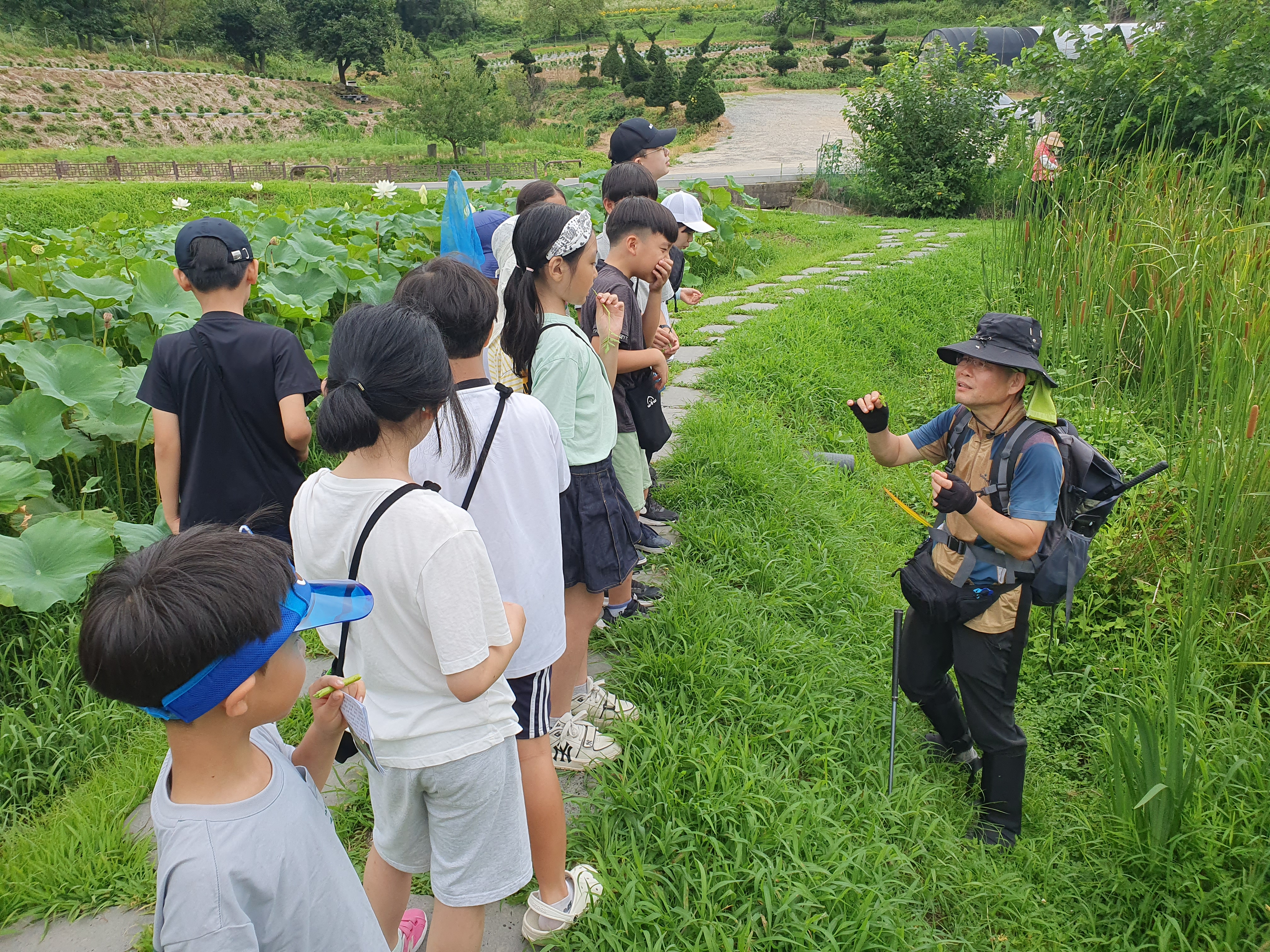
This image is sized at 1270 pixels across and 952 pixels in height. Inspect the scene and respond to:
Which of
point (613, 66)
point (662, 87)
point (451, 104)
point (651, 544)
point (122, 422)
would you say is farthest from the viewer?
point (613, 66)

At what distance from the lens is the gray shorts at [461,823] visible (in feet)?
4.84

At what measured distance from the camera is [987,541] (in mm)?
2203

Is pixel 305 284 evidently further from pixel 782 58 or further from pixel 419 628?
pixel 782 58

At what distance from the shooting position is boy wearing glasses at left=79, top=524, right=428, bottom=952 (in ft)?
3.26

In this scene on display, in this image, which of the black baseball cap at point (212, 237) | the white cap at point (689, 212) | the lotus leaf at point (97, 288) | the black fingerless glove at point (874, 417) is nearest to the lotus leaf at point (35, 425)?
the lotus leaf at point (97, 288)

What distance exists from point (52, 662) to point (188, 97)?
41556 millimetres

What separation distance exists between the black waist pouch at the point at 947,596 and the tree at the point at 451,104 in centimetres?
2926

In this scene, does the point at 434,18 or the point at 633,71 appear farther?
the point at 434,18

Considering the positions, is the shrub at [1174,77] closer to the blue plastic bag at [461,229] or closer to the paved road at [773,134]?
the blue plastic bag at [461,229]

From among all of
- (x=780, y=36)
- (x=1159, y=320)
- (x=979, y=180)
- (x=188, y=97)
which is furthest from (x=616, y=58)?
(x=1159, y=320)

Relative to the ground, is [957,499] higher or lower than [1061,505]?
higher

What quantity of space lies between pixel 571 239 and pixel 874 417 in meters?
0.97

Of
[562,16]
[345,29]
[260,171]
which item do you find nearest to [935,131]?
[260,171]

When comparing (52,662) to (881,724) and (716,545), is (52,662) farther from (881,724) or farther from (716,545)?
(881,724)
